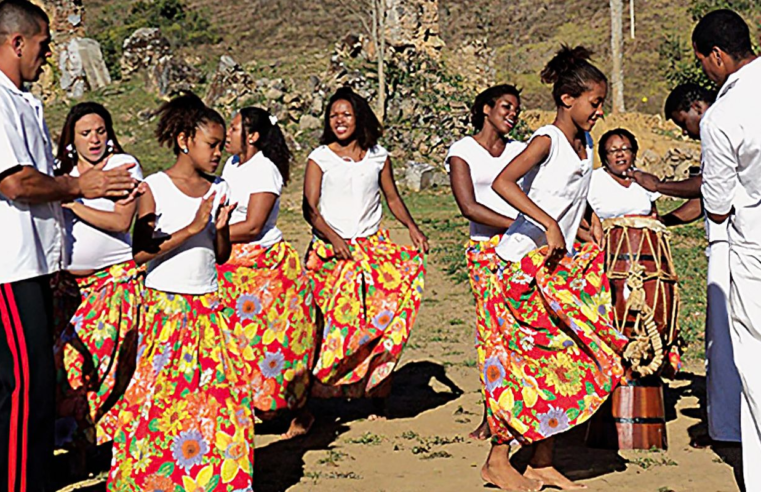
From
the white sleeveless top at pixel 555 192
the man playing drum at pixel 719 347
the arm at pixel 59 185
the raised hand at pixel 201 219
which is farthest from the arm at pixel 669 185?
the arm at pixel 59 185

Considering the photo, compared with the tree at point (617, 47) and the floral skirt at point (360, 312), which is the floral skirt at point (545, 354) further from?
the tree at point (617, 47)

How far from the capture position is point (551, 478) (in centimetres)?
564

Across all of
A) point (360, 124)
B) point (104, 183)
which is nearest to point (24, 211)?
point (104, 183)

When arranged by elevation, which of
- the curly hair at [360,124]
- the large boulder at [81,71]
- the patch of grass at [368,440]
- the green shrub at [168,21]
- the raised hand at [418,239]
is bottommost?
the patch of grass at [368,440]

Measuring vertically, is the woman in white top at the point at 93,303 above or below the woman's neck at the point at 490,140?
below

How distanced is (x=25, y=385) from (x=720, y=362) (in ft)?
11.8

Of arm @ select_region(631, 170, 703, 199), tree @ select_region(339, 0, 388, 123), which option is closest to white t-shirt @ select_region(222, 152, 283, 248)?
arm @ select_region(631, 170, 703, 199)

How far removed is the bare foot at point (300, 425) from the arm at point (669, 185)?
2.56m

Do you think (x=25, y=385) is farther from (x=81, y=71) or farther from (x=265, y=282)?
(x=81, y=71)

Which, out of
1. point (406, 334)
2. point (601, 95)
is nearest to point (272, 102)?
point (406, 334)

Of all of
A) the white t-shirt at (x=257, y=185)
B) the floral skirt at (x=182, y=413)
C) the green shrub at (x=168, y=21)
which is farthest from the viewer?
the green shrub at (x=168, y=21)

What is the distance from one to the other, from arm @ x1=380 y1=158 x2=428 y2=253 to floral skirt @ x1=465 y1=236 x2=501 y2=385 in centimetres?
67

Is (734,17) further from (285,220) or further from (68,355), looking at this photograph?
(285,220)

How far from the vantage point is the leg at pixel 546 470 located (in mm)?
5621
